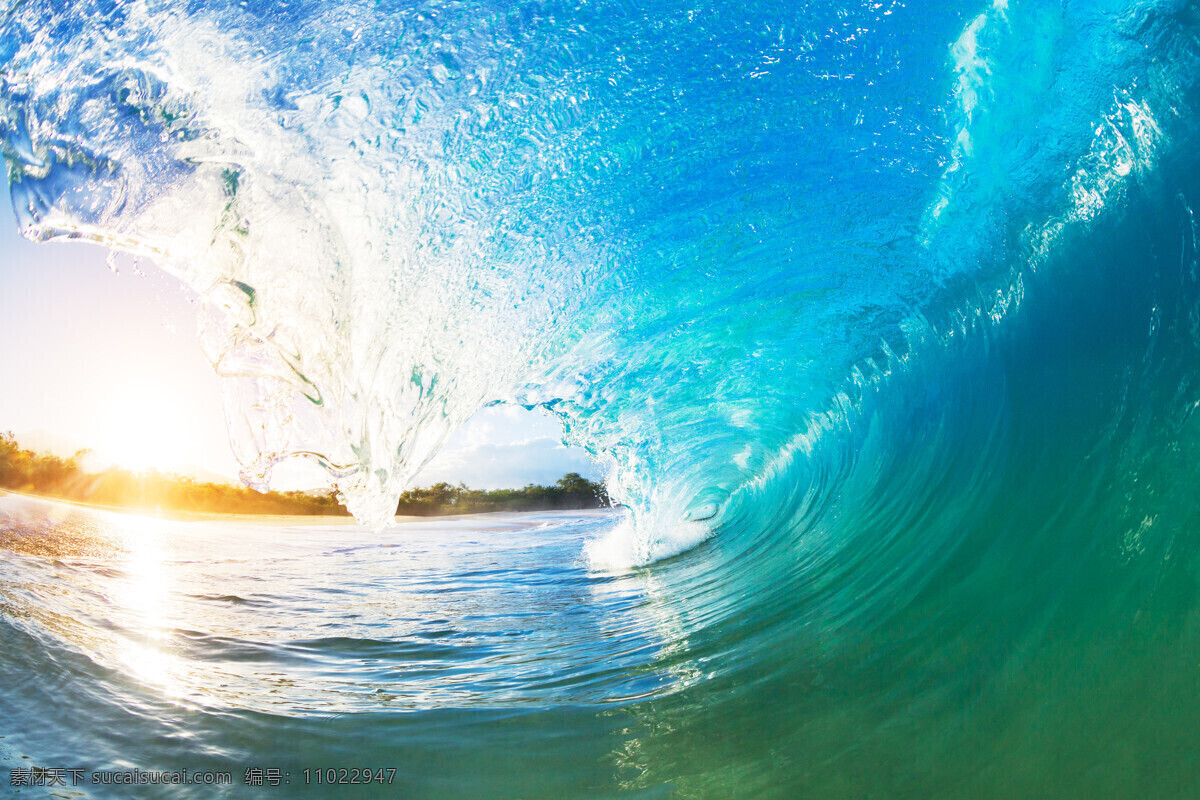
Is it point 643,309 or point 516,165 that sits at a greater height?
point 516,165

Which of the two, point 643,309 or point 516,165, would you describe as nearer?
point 516,165

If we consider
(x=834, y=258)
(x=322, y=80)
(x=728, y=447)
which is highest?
(x=834, y=258)

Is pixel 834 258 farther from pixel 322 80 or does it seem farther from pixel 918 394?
pixel 322 80

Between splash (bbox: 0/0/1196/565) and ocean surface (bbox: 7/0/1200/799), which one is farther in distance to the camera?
splash (bbox: 0/0/1196/565)

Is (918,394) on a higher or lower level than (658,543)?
higher

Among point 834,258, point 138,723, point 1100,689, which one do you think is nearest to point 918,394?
point 834,258

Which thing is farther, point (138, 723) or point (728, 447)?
point (728, 447)

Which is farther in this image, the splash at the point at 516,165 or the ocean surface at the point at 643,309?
the splash at the point at 516,165

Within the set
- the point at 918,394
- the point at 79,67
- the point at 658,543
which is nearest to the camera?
the point at 79,67
